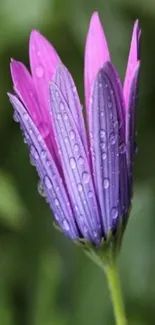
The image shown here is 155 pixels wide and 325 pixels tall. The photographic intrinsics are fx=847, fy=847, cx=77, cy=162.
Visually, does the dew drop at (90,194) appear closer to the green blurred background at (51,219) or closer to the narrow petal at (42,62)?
the narrow petal at (42,62)

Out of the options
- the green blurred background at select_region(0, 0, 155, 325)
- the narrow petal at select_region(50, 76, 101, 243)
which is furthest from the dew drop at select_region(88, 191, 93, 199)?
the green blurred background at select_region(0, 0, 155, 325)

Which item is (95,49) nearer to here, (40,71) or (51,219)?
(40,71)

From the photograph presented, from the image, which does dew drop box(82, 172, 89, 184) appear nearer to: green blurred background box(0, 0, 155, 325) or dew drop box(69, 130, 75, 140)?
dew drop box(69, 130, 75, 140)

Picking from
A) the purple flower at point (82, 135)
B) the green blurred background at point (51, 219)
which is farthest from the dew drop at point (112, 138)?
the green blurred background at point (51, 219)

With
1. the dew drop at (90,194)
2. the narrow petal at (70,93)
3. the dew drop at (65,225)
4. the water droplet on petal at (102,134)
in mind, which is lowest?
the dew drop at (65,225)

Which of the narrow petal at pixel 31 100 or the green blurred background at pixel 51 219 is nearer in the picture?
the narrow petal at pixel 31 100
